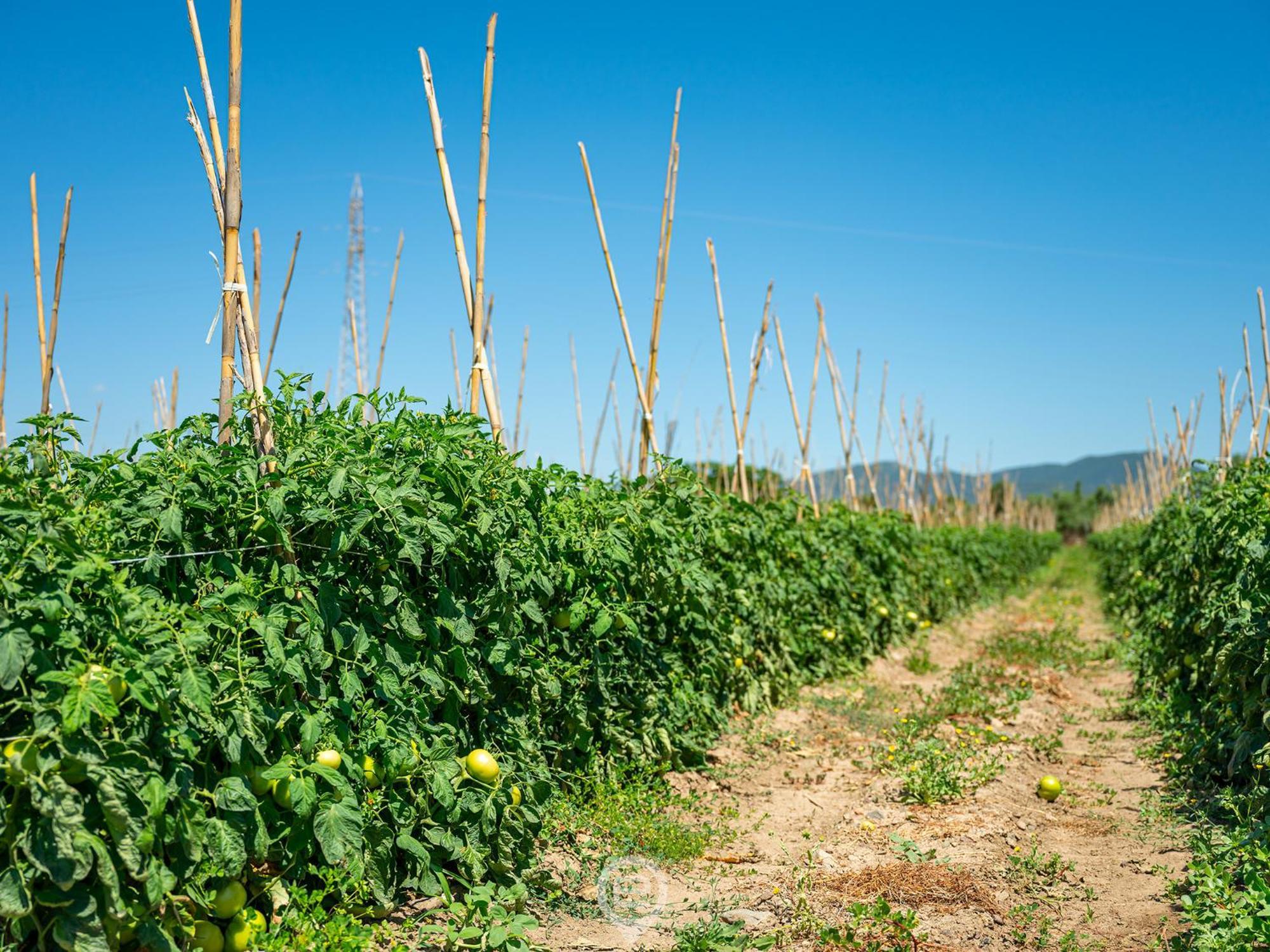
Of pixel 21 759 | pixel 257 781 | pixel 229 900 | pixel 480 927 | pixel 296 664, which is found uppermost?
pixel 296 664

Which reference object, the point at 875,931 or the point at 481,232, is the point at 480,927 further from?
the point at 481,232

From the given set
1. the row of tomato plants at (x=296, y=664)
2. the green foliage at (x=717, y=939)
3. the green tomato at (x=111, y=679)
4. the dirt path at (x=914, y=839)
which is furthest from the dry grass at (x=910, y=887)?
the green tomato at (x=111, y=679)

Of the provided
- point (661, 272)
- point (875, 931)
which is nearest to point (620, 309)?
point (661, 272)

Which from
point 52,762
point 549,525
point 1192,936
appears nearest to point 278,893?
point 52,762

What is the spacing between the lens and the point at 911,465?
15.0 metres

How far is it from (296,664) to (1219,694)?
4232 mm

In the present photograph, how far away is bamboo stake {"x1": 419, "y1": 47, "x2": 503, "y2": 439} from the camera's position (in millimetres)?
4703

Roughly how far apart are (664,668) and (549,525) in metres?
1.27

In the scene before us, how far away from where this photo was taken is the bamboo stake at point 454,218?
470 cm

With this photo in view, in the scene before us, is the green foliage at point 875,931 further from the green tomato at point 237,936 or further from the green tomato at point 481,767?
the green tomato at point 237,936

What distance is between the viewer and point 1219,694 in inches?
183

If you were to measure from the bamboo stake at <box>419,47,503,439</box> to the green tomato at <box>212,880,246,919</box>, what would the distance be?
8.31ft

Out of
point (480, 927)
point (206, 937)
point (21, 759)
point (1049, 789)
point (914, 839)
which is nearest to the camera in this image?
point (21, 759)

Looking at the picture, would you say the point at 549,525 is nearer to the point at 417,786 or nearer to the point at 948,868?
the point at 417,786
